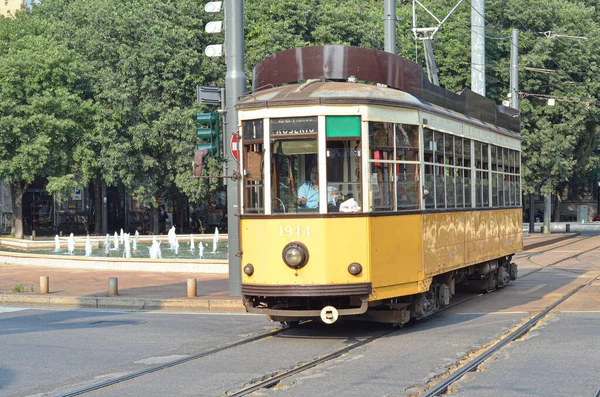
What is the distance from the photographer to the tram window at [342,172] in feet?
37.8

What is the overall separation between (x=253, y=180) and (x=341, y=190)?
1178 mm

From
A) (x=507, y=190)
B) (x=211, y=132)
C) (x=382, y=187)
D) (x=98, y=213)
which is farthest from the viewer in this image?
(x=98, y=213)

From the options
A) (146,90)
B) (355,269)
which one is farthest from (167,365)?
(146,90)

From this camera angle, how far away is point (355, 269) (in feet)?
37.3

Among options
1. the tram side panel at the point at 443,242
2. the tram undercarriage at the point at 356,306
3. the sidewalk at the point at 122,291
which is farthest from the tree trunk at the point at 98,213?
the tram undercarriage at the point at 356,306

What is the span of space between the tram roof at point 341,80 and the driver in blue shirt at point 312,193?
3.11 feet

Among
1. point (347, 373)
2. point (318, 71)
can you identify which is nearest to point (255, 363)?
point (347, 373)

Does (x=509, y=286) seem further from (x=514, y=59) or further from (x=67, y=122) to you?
(x=67, y=122)

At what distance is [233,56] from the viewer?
17.4 meters

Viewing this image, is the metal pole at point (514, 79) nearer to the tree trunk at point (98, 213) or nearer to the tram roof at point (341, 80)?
the tram roof at point (341, 80)

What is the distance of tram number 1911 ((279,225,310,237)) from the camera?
1144 centimetres

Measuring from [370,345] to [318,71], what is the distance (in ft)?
13.3

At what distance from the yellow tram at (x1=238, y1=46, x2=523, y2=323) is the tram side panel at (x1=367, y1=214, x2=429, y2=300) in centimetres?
2

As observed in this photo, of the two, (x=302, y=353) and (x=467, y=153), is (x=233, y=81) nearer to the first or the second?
(x=467, y=153)
